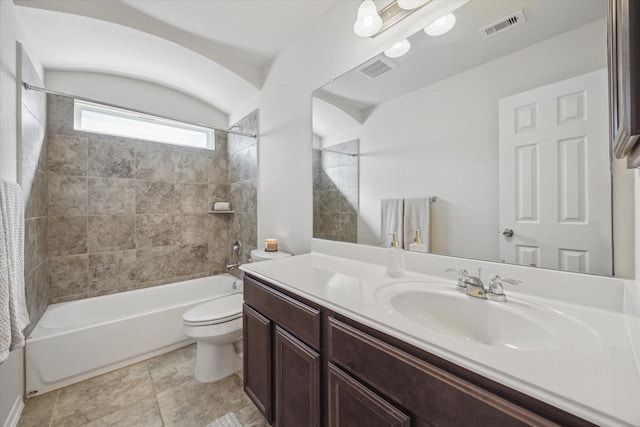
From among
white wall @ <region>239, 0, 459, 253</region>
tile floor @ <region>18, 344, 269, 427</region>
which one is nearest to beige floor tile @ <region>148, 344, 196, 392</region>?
tile floor @ <region>18, 344, 269, 427</region>

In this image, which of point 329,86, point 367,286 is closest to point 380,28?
point 329,86

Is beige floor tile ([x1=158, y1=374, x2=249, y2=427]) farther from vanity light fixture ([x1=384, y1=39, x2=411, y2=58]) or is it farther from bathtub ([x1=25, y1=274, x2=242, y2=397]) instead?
vanity light fixture ([x1=384, y1=39, x2=411, y2=58])

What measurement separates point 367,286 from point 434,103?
36.7 inches

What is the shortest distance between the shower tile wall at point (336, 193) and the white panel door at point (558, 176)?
0.79 metres

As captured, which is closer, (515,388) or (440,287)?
(515,388)

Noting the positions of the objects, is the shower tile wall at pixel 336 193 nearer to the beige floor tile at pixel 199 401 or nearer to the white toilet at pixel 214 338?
the white toilet at pixel 214 338

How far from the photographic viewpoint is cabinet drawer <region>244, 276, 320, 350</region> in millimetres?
945

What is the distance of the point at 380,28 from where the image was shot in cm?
133

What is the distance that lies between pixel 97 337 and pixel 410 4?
2.90 m

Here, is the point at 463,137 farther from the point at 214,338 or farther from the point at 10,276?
the point at 10,276

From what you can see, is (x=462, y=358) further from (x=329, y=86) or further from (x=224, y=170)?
(x=224, y=170)

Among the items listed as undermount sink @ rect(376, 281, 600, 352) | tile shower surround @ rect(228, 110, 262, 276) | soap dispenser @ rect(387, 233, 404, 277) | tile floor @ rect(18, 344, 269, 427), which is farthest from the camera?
tile shower surround @ rect(228, 110, 262, 276)

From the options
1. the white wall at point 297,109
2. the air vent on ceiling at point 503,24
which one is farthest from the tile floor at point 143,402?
the air vent on ceiling at point 503,24

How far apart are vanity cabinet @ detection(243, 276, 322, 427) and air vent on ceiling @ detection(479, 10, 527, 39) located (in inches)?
52.8
